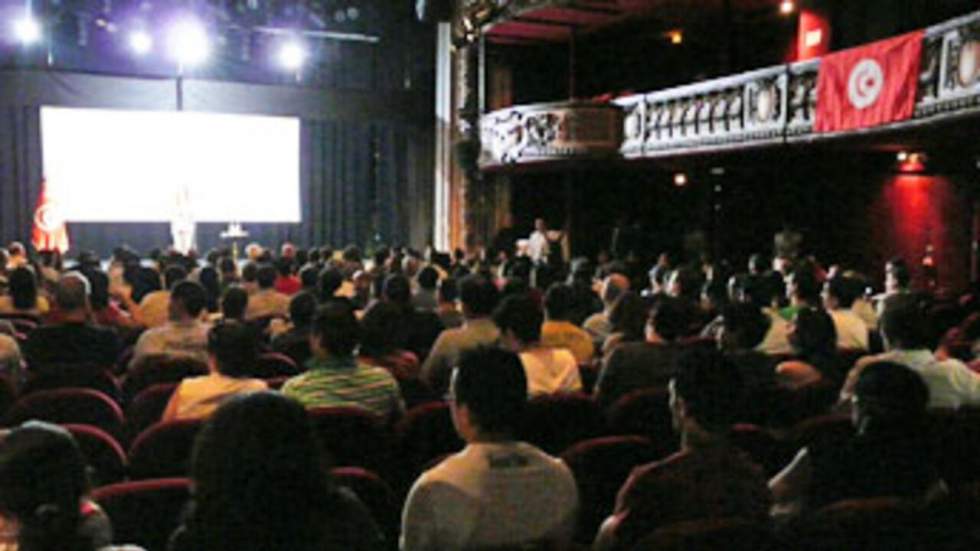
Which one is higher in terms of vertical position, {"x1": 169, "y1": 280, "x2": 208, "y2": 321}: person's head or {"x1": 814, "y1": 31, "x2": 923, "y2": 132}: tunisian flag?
{"x1": 814, "y1": 31, "x2": 923, "y2": 132}: tunisian flag

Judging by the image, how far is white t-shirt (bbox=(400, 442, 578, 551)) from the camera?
2262 mm

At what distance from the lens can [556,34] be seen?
16.2 meters

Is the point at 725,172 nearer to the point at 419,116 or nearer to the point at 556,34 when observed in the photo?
the point at 556,34

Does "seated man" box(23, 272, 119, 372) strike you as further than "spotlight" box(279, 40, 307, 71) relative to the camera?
No

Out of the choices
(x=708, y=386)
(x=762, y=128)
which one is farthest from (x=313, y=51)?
(x=708, y=386)

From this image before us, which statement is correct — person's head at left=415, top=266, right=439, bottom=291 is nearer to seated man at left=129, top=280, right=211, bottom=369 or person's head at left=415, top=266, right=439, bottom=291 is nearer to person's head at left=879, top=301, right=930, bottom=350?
seated man at left=129, top=280, right=211, bottom=369

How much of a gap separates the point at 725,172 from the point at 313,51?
8.56 metres

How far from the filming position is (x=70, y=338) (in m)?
4.87

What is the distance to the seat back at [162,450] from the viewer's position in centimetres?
314

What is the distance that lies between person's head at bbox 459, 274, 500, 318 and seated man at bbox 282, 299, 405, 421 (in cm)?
131

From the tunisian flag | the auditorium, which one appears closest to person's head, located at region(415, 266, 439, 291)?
the auditorium

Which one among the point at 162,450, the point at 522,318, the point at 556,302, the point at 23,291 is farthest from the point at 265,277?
the point at 162,450

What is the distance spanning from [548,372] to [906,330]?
1.63m

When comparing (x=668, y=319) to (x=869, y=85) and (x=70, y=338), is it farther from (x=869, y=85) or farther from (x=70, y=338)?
(x=869, y=85)
